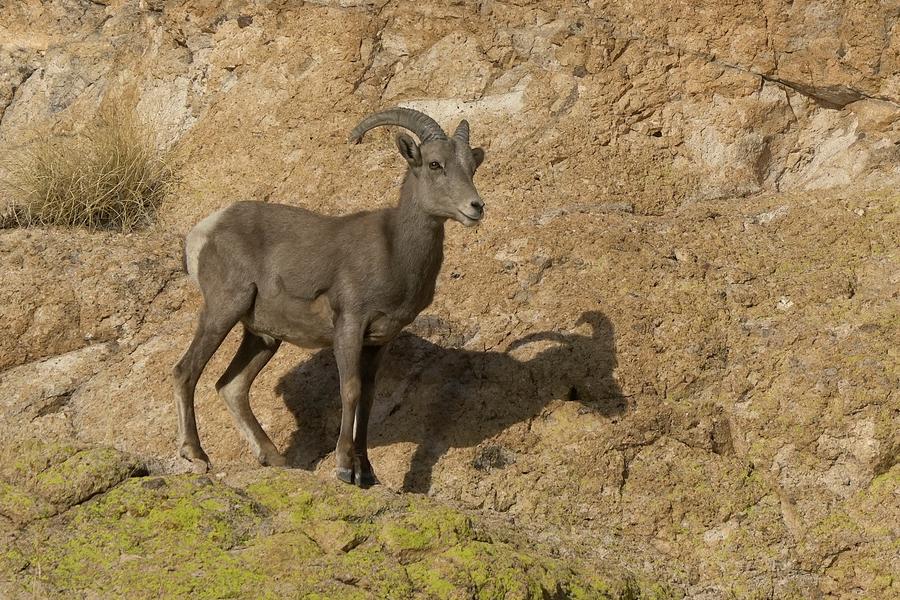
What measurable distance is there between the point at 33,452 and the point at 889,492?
5670 mm

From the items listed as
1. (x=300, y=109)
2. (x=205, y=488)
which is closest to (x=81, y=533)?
(x=205, y=488)

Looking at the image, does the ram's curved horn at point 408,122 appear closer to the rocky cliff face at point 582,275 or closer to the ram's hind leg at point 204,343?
the ram's hind leg at point 204,343

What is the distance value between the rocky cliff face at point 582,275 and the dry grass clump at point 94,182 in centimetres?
33

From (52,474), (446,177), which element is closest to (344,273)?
(446,177)

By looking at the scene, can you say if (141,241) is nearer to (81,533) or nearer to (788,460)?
(81,533)

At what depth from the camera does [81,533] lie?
615 cm

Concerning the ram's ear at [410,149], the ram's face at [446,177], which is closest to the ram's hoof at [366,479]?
the ram's face at [446,177]

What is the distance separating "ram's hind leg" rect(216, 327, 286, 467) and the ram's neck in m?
1.43

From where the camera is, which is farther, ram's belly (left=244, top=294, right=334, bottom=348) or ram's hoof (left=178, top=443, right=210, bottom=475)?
ram's belly (left=244, top=294, right=334, bottom=348)

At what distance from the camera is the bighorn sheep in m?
7.87

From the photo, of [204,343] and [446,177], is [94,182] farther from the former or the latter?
[446,177]

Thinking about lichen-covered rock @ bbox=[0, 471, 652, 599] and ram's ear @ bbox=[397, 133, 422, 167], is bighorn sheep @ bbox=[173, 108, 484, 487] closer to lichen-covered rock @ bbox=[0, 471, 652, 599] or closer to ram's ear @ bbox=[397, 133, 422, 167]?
ram's ear @ bbox=[397, 133, 422, 167]

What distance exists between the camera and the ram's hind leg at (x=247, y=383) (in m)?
8.53

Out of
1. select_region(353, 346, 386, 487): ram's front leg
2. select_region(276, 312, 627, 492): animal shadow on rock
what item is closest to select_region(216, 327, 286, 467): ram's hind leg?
select_region(276, 312, 627, 492): animal shadow on rock
